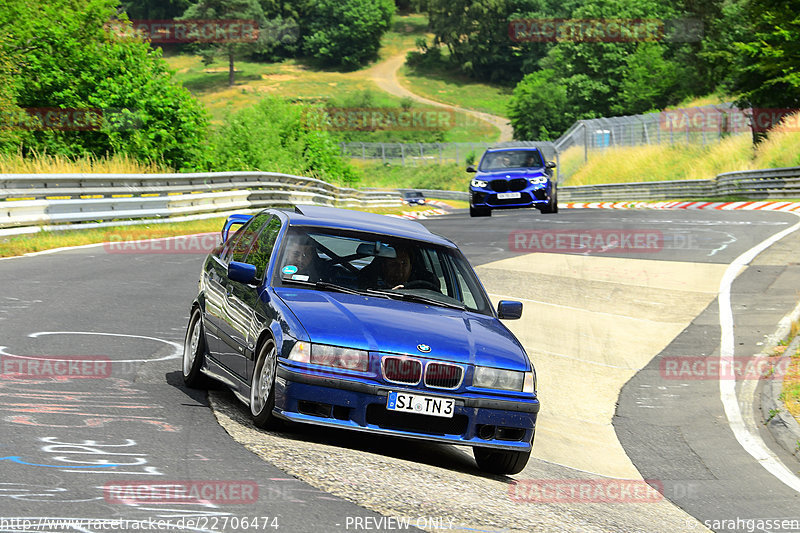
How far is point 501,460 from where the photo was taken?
7223 millimetres

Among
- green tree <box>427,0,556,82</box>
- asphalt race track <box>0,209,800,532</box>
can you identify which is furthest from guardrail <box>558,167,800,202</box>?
green tree <box>427,0,556,82</box>

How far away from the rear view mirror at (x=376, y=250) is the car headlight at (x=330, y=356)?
61.4 inches

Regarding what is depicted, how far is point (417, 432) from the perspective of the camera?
22.0 ft

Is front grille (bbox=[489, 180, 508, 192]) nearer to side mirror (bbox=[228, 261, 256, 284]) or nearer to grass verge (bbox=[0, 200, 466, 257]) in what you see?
grass verge (bbox=[0, 200, 466, 257])

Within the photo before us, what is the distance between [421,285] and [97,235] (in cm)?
1395

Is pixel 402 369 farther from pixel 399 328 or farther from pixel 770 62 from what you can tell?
pixel 770 62

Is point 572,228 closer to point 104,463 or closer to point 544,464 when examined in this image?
point 544,464

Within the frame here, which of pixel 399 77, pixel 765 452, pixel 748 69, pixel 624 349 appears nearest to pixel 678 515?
pixel 765 452

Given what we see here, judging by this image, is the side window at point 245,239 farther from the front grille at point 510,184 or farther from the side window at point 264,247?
the front grille at point 510,184

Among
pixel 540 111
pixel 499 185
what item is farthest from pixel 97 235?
pixel 540 111

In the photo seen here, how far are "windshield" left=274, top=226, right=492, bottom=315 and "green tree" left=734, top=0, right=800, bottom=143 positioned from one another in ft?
118

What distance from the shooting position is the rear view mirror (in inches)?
317
